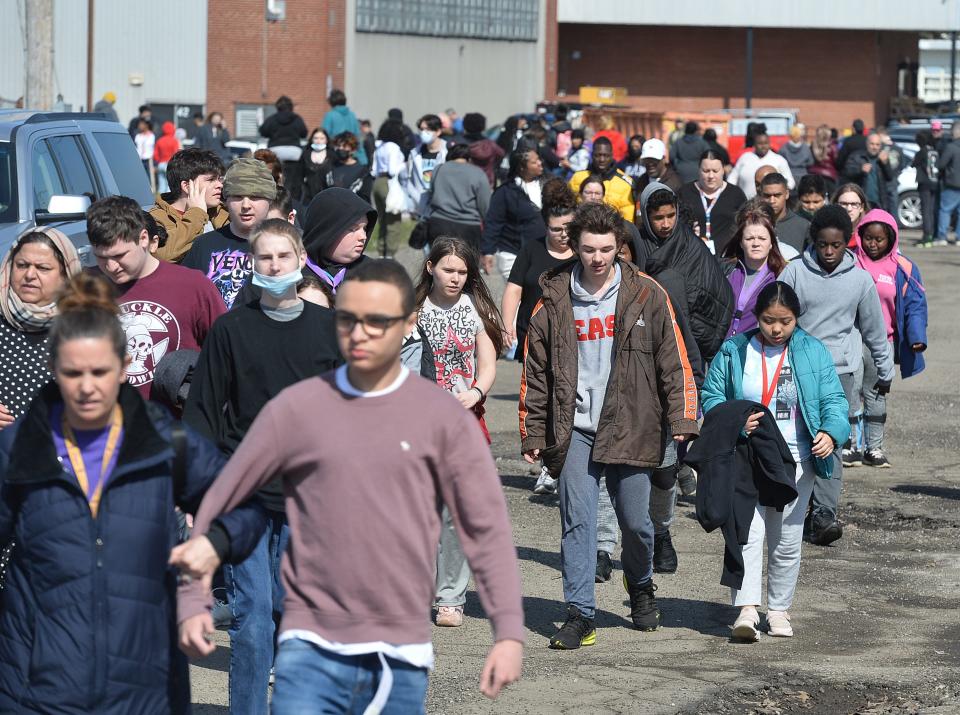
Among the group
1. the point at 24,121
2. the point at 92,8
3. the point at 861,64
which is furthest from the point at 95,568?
the point at 861,64

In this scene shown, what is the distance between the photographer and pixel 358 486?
4016 mm

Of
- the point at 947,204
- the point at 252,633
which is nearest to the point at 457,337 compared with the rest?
the point at 252,633

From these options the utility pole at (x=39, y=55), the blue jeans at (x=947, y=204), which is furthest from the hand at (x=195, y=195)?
the blue jeans at (x=947, y=204)

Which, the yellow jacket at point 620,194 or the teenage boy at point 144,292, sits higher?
the yellow jacket at point 620,194

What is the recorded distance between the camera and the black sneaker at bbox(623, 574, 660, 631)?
25.1ft

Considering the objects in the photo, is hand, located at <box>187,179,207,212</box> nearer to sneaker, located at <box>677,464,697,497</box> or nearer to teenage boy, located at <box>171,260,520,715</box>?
sneaker, located at <box>677,464,697,497</box>

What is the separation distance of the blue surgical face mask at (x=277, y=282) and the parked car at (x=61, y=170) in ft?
14.2

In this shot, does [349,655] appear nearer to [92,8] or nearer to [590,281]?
[590,281]

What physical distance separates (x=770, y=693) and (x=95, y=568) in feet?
11.5

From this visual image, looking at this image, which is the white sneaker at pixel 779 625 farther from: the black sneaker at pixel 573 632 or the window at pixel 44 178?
the window at pixel 44 178

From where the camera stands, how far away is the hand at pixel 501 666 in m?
3.94

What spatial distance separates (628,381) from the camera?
7.30 metres

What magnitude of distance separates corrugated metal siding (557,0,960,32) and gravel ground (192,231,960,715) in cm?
4724

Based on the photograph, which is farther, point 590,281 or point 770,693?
point 590,281
